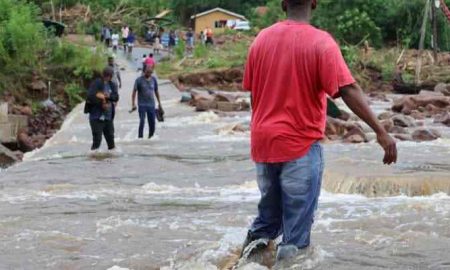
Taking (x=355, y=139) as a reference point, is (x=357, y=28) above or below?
above

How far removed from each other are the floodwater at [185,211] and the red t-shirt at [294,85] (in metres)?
0.88

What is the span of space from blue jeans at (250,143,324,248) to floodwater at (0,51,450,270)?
→ 0.29 meters

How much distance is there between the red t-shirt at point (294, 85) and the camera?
4926 millimetres

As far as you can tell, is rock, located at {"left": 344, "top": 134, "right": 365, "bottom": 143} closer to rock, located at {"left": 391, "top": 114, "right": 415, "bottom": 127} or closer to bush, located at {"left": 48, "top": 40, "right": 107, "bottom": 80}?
rock, located at {"left": 391, "top": 114, "right": 415, "bottom": 127}

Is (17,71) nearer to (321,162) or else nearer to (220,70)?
(220,70)

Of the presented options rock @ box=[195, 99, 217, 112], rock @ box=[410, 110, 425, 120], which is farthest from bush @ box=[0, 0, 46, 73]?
rock @ box=[410, 110, 425, 120]

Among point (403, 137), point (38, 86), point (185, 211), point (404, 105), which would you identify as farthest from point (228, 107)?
point (185, 211)

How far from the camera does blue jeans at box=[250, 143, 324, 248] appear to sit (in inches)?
200

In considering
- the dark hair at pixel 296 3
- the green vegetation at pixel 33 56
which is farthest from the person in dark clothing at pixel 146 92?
the green vegetation at pixel 33 56

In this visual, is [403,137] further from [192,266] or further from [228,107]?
[192,266]

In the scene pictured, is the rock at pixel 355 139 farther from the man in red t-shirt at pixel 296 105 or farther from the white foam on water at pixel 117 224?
the man in red t-shirt at pixel 296 105

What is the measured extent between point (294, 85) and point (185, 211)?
150 inches

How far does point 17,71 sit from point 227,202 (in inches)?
811

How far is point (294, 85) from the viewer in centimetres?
501
